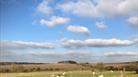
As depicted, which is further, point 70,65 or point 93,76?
point 70,65

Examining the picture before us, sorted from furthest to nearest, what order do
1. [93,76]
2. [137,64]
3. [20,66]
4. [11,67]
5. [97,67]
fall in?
[20,66] → [11,67] → [97,67] → [137,64] → [93,76]

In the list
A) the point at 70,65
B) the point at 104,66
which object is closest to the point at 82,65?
the point at 70,65

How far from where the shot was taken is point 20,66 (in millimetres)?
96875

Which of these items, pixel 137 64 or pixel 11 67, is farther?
pixel 11 67

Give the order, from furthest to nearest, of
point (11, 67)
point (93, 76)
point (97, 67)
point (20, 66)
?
1. point (20, 66)
2. point (11, 67)
3. point (97, 67)
4. point (93, 76)

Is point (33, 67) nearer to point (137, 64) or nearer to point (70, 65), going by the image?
point (70, 65)

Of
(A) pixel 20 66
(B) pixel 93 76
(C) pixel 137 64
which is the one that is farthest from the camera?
Result: (A) pixel 20 66

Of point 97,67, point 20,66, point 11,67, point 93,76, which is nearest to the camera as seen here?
point 93,76

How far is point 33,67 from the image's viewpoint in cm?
9462

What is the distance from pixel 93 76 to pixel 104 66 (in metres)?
36.2

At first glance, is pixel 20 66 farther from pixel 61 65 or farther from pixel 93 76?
pixel 93 76

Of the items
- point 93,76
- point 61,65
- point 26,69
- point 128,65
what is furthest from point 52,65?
point 93,76

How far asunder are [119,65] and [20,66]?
26.2m

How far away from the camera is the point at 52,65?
100250mm
